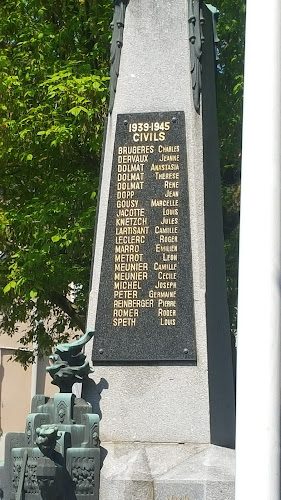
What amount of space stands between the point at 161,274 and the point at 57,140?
6.29 m

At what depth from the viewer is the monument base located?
27.7ft

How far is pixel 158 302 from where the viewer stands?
9328 millimetres

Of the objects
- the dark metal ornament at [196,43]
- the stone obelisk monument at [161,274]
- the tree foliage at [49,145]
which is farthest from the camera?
the tree foliage at [49,145]

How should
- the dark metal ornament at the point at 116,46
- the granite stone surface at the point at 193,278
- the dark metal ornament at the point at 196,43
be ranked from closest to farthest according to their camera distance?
1. the granite stone surface at the point at 193,278
2. the dark metal ornament at the point at 196,43
3. the dark metal ornament at the point at 116,46

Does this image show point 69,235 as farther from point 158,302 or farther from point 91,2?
point 158,302

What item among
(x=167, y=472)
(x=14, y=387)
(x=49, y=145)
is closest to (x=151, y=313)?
(x=167, y=472)

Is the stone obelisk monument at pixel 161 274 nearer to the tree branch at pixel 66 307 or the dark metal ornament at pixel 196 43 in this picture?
the dark metal ornament at pixel 196 43

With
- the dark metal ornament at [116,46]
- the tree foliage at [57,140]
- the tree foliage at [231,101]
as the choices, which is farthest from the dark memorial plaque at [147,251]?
the tree foliage at [231,101]

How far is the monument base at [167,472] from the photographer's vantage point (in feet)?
27.7

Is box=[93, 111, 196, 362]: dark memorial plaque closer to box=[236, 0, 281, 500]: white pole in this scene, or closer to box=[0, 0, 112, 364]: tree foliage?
box=[236, 0, 281, 500]: white pole

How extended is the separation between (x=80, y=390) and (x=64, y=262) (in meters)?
6.15

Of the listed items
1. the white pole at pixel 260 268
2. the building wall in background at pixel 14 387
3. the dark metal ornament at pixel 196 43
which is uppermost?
the dark metal ornament at pixel 196 43

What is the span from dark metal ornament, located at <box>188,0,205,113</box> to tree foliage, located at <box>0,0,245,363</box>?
5385mm

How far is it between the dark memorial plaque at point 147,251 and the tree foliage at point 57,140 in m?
5.37
